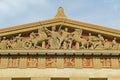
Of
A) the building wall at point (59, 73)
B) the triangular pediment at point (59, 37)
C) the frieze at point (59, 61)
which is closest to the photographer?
the building wall at point (59, 73)

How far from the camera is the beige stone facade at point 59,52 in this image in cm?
1312

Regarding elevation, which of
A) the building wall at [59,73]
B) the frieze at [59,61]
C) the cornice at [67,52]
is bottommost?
the building wall at [59,73]

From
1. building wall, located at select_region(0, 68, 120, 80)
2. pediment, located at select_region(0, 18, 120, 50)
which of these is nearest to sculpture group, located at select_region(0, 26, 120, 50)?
pediment, located at select_region(0, 18, 120, 50)

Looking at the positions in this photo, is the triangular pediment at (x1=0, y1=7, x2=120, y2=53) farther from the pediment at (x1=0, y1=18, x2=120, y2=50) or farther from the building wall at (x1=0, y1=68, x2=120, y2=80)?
the building wall at (x1=0, y1=68, x2=120, y2=80)

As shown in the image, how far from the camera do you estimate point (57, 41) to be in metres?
13.7

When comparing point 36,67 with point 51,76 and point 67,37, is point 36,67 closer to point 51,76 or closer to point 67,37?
point 51,76

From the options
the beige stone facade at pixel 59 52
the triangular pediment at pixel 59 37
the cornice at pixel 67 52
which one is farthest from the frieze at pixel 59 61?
the triangular pediment at pixel 59 37

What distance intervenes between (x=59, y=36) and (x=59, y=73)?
1949 mm

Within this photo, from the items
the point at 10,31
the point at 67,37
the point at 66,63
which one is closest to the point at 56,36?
the point at 67,37

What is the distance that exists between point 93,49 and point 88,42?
0.47 m

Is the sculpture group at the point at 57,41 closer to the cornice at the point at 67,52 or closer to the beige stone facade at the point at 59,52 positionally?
the beige stone facade at the point at 59,52

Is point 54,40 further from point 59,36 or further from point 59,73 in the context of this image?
point 59,73

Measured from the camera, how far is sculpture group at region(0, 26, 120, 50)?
13.6 metres

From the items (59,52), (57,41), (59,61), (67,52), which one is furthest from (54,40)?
(59,61)
